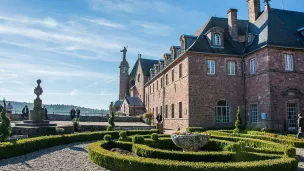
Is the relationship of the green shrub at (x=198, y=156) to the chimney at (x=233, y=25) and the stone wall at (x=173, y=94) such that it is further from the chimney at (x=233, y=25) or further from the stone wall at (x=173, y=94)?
the chimney at (x=233, y=25)

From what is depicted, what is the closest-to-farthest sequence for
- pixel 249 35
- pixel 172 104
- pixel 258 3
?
1. pixel 249 35
2. pixel 258 3
3. pixel 172 104

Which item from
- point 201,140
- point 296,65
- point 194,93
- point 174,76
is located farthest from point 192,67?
point 201,140

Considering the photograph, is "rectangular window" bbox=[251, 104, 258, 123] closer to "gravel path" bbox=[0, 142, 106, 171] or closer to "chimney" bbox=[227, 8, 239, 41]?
"chimney" bbox=[227, 8, 239, 41]

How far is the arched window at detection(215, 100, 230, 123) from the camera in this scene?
24953 millimetres

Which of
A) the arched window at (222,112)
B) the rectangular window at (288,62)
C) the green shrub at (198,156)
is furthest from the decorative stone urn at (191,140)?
the rectangular window at (288,62)

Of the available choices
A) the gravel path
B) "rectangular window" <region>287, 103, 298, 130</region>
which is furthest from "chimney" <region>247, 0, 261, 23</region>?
the gravel path

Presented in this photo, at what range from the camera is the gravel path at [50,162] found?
9039 mm

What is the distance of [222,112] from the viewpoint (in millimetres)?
25141

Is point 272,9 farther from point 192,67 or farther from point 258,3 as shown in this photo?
point 192,67

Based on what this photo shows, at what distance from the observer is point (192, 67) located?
2469 cm

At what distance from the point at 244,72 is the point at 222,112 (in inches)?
180

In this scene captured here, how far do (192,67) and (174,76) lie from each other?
5.44 m

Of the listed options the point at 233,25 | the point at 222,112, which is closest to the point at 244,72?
the point at 222,112

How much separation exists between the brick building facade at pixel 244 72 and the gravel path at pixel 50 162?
1473 cm
